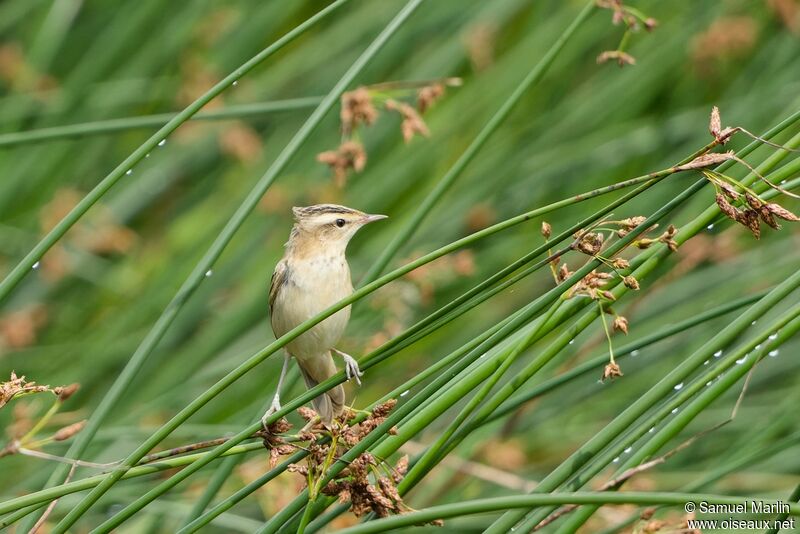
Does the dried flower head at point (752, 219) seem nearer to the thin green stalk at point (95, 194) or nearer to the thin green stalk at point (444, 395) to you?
the thin green stalk at point (444, 395)

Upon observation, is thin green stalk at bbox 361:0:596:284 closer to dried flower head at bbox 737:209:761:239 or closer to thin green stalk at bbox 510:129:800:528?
thin green stalk at bbox 510:129:800:528

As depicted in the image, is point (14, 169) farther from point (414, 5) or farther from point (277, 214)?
point (414, 5)

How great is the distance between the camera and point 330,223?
3.66 meters

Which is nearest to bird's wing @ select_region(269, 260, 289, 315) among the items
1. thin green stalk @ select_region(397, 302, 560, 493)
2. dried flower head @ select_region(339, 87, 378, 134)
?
dried flower head @ select_region(339, 87, 378, 134)

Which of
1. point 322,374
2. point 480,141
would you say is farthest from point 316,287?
point 480,141

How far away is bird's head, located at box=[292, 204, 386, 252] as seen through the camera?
3.66 meters

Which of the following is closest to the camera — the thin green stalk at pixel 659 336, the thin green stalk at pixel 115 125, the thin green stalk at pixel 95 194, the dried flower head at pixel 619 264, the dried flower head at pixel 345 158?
the dried flower head at pixel 619 264

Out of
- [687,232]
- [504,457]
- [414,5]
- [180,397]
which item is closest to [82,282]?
[180,397]

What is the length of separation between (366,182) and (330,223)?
154 centimetres

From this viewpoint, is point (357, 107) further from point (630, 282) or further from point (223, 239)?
point (630, 282)

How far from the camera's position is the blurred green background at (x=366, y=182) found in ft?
14.6

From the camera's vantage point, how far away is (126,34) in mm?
5211

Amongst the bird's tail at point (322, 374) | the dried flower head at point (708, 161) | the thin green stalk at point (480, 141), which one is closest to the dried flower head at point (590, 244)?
the dried flower head at point (708, 161)

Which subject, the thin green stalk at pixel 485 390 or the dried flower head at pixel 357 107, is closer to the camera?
the thin green stalk at pixel 485 390
